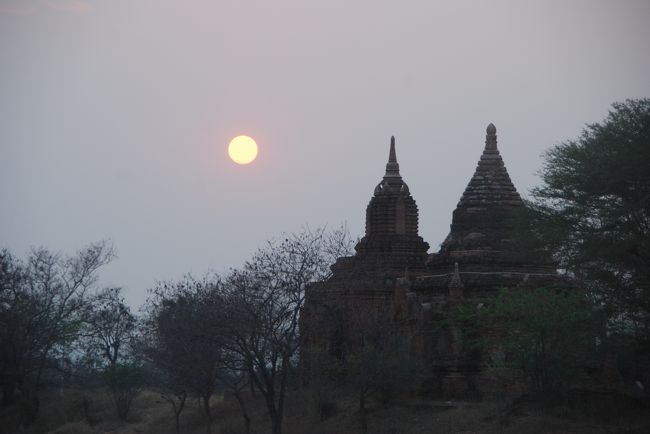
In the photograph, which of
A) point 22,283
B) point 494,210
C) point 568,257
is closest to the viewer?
point 568,257

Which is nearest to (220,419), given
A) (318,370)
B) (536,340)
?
(318,370)

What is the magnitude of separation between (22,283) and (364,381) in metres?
21.0

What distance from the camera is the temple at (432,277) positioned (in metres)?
35.6

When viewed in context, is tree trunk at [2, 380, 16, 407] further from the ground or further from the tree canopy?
the tree canopy

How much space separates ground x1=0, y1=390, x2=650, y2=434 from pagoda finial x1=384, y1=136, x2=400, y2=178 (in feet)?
35.9

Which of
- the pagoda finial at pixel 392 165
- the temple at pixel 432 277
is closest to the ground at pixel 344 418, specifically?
the temple at pixel 432 277

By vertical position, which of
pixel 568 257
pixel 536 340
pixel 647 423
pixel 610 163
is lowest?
pixel 647 423

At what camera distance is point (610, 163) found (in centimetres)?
2959

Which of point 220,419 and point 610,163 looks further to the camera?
point 220,419

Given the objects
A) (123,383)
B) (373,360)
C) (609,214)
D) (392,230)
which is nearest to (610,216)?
(609,214)

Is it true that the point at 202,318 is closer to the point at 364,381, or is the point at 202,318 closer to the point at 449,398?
the point at 364,381

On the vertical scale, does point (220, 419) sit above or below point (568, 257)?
below

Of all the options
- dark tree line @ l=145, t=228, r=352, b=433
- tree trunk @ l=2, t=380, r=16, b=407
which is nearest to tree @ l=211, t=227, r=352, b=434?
dark tree line @ l=145, t=228, r=352, b=433

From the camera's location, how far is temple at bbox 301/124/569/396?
35.6 m
